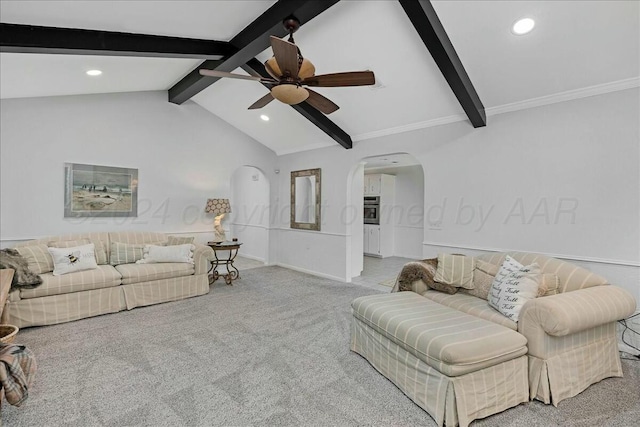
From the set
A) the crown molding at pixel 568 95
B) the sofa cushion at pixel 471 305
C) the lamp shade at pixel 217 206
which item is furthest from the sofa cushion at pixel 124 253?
the crown molding at pixel 568 95

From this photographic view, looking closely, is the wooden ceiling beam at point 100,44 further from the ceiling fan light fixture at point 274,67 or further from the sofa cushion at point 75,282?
the sofa cushion at point 75,282

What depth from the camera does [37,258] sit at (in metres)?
3.82

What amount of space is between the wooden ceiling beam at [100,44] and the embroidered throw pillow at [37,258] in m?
2.29

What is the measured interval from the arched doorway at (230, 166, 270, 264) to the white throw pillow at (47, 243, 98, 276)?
11.3 feet

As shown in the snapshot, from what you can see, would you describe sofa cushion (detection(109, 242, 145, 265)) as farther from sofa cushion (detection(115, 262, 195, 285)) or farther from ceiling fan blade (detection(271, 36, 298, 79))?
ceiling fan blade (detection(271, 36, 298, 79))

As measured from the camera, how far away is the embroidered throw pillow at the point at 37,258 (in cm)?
377

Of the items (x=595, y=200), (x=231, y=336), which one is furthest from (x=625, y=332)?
(x=231, y=336)

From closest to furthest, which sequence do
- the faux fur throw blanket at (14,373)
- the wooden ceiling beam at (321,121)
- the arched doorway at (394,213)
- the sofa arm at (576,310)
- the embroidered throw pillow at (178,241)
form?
the faux fur throw blanket at (14,373) → the sofa arm at (576,310) → the wooden ceiling beam at (321,121) → the embroidered throw pillow at (178,241) → the arched doorway at (394,213)

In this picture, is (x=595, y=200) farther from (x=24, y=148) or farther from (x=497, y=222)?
(x=24, y=148)

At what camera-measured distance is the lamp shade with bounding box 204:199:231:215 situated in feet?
18.9

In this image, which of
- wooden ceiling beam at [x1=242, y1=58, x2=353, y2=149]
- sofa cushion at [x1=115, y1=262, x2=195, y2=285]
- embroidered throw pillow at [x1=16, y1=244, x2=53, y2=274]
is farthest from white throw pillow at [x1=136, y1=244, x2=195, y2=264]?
wooden ceiling beam at [x1=242, y1=58, x2=353, y2=149]

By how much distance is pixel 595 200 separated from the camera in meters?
3.05

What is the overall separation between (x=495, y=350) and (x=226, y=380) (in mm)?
1901

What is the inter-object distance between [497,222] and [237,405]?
3.25 metres
